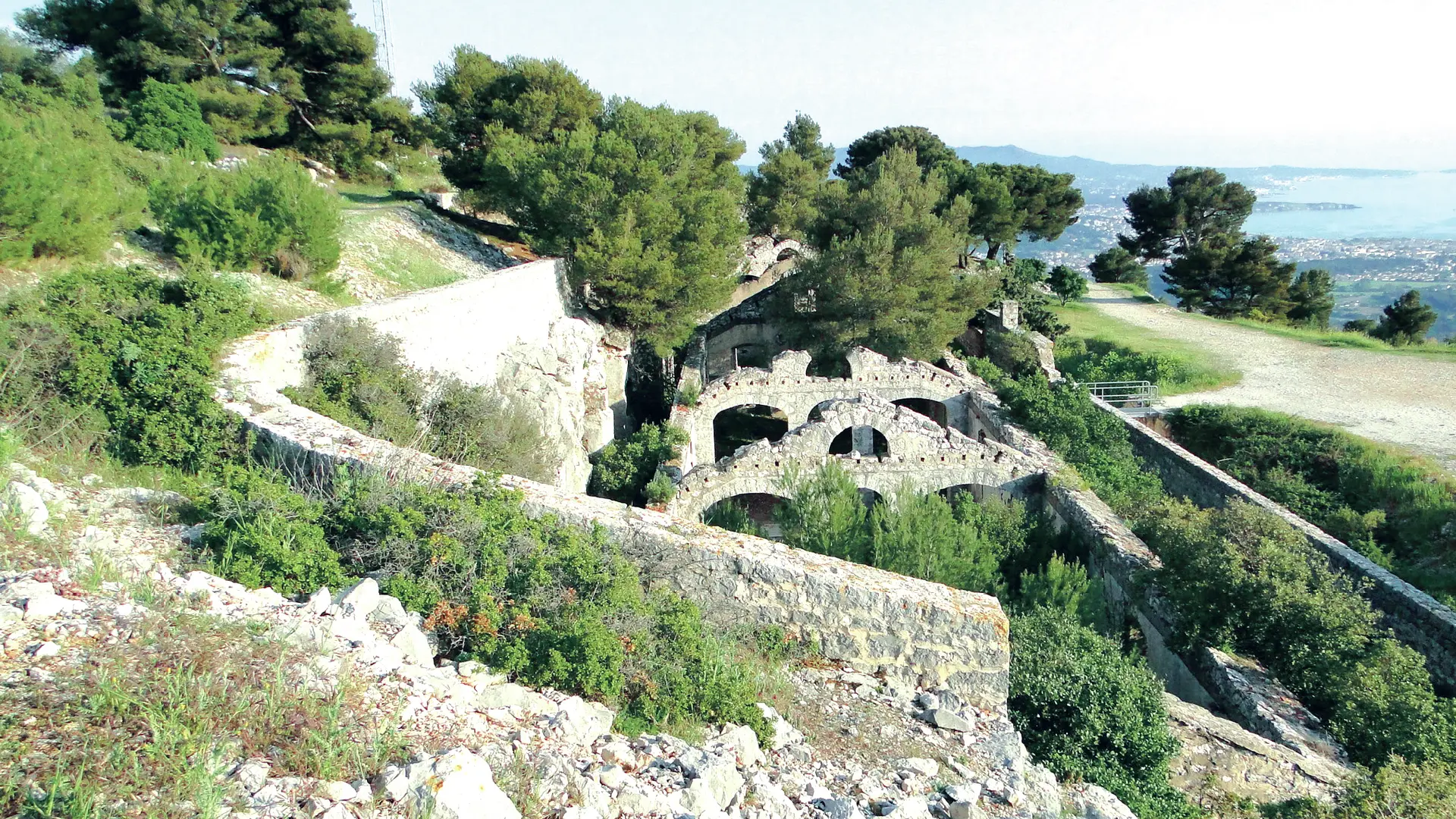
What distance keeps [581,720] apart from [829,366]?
17425 mm

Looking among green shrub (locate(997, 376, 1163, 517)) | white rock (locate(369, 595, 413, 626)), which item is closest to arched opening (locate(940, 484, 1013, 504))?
green shrub (locate(997, 376, 1163, 517))

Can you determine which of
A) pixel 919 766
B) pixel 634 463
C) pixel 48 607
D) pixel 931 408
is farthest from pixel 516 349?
pixel 919 766

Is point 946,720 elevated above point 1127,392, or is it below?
above

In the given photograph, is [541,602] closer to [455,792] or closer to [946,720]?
[455,792]

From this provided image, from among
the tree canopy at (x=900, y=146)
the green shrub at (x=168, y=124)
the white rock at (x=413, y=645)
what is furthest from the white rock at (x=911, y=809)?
the tree canopy at (x=900, y=146)

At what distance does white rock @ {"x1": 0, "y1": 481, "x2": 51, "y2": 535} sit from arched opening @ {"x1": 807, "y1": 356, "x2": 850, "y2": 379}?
16608 millimetres

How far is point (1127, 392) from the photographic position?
2016cm

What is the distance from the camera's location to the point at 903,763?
15.9 feet

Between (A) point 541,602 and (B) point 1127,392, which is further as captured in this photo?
(B) point 1127,392

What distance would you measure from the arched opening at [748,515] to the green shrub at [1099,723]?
12.5ft

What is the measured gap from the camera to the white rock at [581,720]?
3.96 m

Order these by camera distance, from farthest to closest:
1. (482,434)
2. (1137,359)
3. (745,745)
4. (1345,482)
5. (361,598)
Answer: (1137,359), (1345,482), (482,434), (361,598), (745,745)

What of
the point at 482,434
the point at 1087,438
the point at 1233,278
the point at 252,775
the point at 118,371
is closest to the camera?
the point at 252,775

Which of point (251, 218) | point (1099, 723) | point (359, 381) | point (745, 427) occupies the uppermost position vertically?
point (251, 218)
